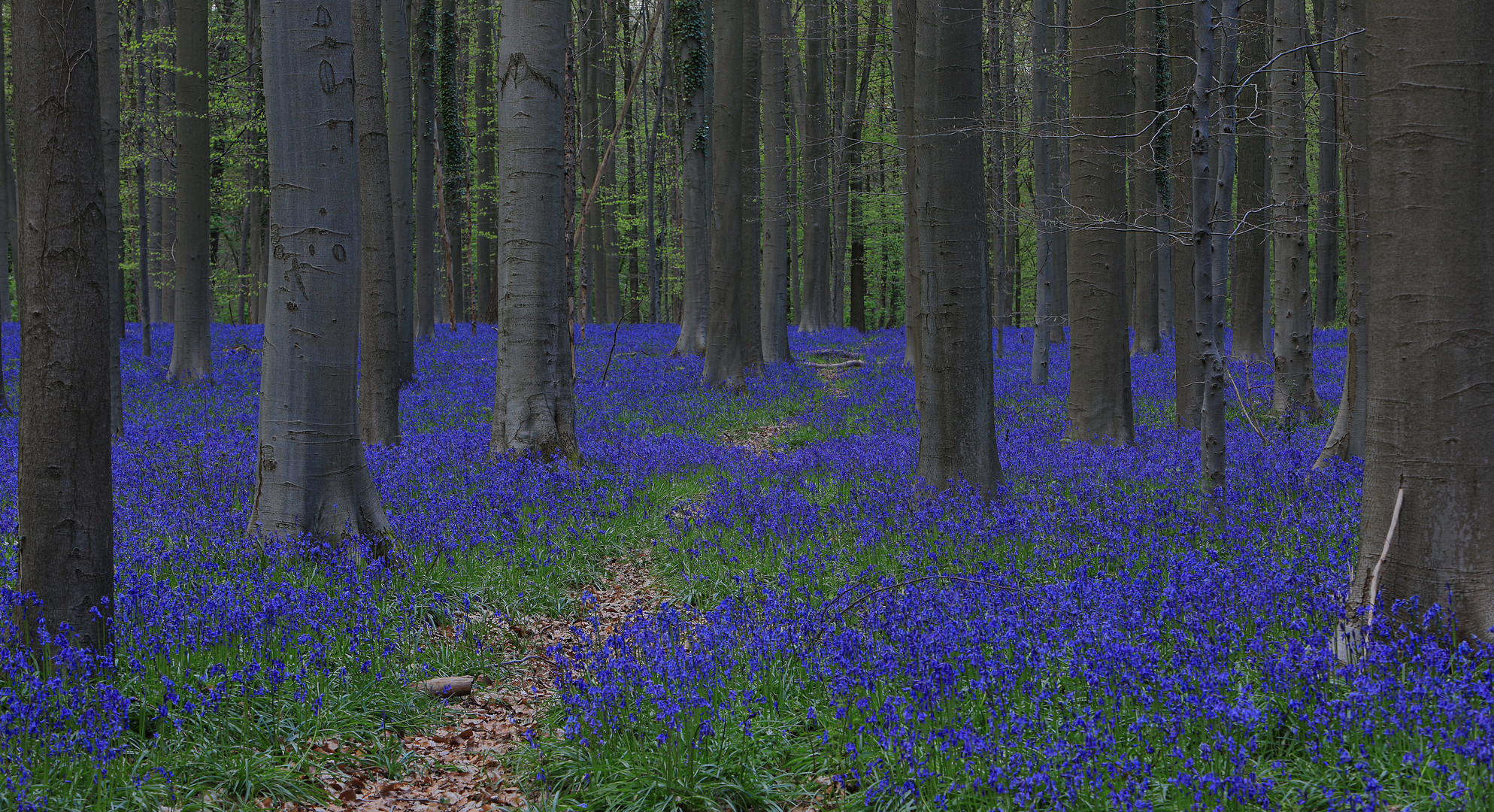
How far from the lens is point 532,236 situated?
928 cm

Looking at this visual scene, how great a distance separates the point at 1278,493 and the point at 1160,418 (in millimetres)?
6206

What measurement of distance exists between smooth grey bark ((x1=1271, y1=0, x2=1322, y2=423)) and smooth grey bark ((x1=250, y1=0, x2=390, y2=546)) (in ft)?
31.2

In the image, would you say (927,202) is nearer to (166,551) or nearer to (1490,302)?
(1490,302)

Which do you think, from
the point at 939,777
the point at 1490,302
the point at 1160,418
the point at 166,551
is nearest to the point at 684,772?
the point at 939,777

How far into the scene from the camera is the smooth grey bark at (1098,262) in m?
10.5

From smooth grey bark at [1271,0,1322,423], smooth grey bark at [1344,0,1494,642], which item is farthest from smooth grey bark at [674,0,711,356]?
smooth grey bark at [1344,0,1494,642]

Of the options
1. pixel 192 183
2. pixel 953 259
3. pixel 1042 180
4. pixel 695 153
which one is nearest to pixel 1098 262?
pixel 953 259

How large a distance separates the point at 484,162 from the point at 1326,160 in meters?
27.0

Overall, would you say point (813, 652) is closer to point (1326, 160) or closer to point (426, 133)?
point (426, 133)

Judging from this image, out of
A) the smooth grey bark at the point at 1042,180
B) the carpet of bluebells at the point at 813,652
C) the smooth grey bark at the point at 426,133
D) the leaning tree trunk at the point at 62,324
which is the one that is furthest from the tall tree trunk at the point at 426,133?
the leaning tree trunk at the point at 62,324

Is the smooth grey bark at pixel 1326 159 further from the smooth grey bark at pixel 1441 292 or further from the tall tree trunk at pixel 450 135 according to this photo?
the tall tree trunk at pixel 450 135

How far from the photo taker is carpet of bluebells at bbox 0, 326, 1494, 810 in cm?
312

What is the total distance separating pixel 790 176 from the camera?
36594mm

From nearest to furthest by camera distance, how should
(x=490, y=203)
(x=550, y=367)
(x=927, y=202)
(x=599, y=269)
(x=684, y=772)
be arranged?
(x=684, y=772)
(x=927, y=202)
(x=550, y=367)
(x=490, y=203)
(x=599, y=269)
